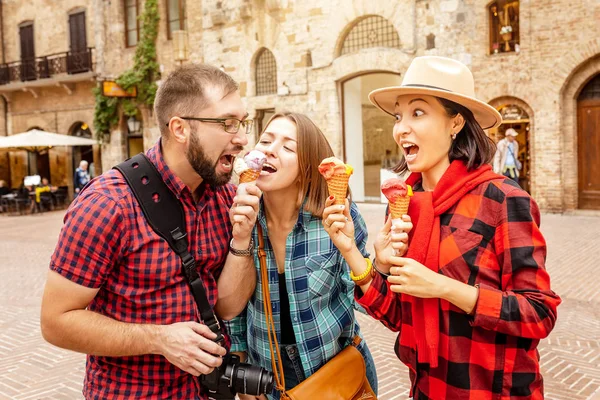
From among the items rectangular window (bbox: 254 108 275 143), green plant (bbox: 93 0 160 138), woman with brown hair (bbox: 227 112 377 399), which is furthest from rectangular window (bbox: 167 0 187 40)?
woman with brown hair (bbox: 227 112 377 399)

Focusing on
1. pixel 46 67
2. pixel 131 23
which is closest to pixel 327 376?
pixel 131 23

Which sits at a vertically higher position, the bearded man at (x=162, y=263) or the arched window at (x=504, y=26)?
the arched window at (x=504, y=26)

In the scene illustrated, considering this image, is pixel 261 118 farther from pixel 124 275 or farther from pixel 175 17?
pixel 124 275

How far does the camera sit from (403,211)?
2.09 metres

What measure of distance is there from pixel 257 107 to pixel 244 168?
17.6 meters

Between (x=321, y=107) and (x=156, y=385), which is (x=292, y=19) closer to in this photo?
(x=321, y=107)

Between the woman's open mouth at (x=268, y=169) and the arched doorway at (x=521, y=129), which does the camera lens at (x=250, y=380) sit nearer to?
the woman's open mouth at (x=268, y=169)

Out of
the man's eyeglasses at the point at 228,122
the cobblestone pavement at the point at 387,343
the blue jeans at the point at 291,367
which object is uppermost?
the man's eyeglasses at the point at 228,122

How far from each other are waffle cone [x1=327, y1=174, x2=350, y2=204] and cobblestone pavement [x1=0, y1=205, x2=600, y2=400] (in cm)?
299

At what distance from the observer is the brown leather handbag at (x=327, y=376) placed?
2396 mm

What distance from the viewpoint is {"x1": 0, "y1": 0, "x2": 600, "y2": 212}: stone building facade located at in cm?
1441

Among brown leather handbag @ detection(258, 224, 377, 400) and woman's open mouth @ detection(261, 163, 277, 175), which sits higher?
woman's open mouth @ detection(261, 163, 277, 175)

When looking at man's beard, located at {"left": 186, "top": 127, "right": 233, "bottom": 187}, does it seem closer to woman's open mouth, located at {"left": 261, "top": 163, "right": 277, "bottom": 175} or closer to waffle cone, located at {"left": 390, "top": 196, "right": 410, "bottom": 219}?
woman's open mouth, located at {"left": 261, "top": 163, "right": 277, "bottom": 175}

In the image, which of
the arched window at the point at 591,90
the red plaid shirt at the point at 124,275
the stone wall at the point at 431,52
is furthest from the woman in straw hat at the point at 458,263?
the arched window at the point at 591,90
